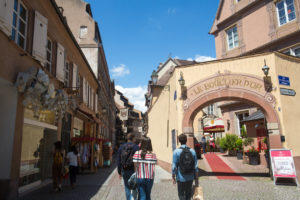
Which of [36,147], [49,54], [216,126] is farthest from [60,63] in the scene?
[216,126]

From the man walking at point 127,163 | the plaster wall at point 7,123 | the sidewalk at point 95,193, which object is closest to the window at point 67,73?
the plaster wall at point 7,123

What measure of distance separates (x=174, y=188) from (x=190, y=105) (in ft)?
12.4

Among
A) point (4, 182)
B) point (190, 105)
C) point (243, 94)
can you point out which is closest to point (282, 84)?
point (243, 94)

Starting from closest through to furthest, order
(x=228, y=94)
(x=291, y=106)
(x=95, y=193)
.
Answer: (x=95, y=193) < (x=291, y=106) < (x=228, y=94)

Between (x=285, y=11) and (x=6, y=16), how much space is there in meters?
15.7

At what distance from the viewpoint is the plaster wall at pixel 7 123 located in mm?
6281

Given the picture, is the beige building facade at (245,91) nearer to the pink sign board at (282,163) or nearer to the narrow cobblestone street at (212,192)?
the pink sign board at (282,163)

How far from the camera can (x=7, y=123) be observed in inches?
256

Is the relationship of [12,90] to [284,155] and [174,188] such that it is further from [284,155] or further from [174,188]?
[284,155]

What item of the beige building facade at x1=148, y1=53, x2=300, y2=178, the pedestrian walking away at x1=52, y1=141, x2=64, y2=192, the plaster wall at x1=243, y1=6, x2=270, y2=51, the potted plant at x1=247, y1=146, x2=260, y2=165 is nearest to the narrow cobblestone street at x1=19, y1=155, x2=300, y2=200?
the pedestrian walking away at x1=52, y1=141, x2=64, y2=192

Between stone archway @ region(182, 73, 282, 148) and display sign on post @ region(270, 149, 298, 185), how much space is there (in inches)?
39.3

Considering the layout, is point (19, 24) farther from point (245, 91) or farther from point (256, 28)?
point (256, 28)

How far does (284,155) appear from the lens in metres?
8.34

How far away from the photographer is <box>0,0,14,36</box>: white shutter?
5797 mm
